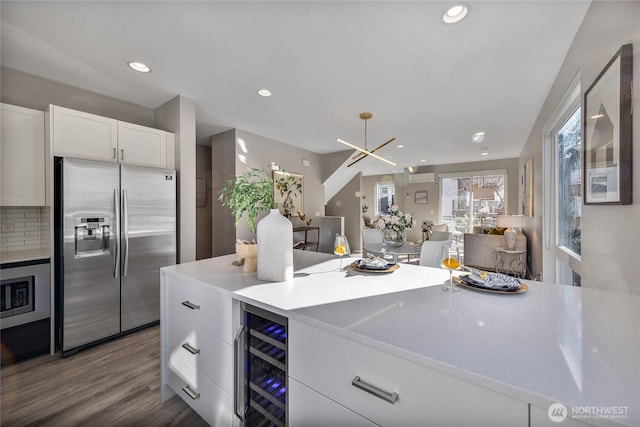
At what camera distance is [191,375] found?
1430 mm

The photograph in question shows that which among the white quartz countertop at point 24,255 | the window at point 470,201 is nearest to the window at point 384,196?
the window at point 470,201

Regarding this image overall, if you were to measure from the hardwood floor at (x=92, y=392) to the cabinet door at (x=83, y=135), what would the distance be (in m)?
1.77

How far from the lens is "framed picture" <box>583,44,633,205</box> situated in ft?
3.95

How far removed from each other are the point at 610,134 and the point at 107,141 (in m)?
3.79

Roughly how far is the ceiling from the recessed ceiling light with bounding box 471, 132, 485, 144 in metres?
0.86

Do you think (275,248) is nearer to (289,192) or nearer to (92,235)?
(92,235)

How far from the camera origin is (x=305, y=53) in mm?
2146

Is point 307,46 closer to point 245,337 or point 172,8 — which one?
point 172,8

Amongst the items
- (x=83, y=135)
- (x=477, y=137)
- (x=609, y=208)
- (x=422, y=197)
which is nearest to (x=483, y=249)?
(x=477, y=137)

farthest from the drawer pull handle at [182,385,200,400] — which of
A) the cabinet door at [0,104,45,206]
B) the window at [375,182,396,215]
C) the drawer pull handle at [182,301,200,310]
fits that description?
the window at [375,182,396,215]

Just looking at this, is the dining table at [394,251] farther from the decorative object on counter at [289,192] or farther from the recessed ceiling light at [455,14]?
the recessed ceiling light at [455,14]

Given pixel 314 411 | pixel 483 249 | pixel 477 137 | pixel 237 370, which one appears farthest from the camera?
pixel 477 137

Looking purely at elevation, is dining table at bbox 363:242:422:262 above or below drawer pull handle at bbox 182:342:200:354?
above

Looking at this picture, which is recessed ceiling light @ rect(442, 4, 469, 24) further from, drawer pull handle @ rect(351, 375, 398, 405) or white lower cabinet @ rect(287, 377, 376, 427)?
white lower cabinet @ rect(287, 377, 376, 427)
